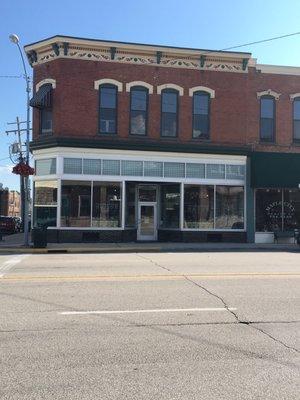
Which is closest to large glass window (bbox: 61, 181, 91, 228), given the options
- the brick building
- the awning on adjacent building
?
the brick building

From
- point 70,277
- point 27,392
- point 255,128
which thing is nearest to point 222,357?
point 27,392

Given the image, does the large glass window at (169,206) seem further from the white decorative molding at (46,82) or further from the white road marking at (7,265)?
the white road marking at (7,265)

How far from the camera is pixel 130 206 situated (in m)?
26.4

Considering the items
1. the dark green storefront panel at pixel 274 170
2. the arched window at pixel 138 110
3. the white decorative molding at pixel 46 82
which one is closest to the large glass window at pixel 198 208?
the dark green storefront panel at pixel 274 170

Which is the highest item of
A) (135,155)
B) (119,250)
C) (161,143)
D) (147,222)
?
(161,143)

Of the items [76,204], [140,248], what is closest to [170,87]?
[76,204]

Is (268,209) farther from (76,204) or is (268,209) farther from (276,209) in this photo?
(76,204)

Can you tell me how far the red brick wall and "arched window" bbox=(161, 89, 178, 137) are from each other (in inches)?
11.1

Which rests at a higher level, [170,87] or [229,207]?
[170,87]

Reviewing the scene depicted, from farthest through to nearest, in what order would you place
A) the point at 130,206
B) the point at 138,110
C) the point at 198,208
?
the point at 198,208
the point at 130,206
the point at 138,110

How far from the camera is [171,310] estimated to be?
841 cm

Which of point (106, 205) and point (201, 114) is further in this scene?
point (201, 114)

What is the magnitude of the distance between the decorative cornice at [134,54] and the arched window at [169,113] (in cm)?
144

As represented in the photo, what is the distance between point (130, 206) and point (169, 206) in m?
2.06
